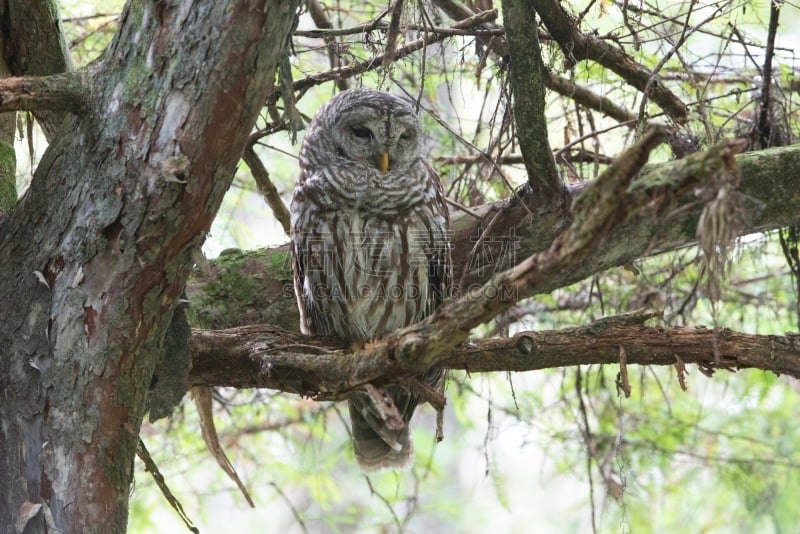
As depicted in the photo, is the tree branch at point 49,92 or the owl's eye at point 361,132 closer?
the tree branch at point 49,92

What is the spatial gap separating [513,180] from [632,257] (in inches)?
61.7

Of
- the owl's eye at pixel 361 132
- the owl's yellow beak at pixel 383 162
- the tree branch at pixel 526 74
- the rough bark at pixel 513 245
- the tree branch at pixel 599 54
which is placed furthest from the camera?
the owl's eye at pixel 361 132

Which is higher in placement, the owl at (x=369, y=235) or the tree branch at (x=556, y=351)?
the owl at (x=369, y=235)

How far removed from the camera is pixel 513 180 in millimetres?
4859

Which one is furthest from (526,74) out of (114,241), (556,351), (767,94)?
(767,94)

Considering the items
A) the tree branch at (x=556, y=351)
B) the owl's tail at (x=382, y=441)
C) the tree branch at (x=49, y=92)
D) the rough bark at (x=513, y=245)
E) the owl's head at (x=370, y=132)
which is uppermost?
the owl's head at (x=370, y=132)

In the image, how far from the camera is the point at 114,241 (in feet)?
7.57

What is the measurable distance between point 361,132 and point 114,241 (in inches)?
71.6

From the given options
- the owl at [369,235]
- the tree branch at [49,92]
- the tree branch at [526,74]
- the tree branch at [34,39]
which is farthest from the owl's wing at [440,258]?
the tree branch at [49,92]

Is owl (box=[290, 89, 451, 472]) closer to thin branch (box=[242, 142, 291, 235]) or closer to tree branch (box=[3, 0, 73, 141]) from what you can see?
thin branch (box=[242, 142, 291, 235])

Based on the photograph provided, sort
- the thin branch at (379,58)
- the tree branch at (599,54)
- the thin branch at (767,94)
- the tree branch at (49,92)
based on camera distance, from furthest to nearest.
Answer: the thin branch at (767,94) < the thin branch at (379,58) < the tree branch at (599,54) < the tree branch at (49,92)

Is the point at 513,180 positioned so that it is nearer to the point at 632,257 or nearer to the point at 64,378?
the point at 632,257

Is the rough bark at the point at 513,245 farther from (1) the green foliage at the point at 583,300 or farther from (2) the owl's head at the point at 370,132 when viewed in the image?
(2) the owl's head at the point at 370,132

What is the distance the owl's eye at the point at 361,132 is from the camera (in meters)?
3.91
